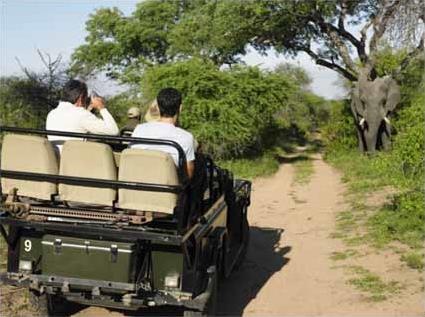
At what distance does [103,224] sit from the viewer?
4.65 m


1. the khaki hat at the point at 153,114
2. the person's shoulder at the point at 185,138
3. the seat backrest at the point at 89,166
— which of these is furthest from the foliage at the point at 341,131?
the seat backrest at the point at 89,166

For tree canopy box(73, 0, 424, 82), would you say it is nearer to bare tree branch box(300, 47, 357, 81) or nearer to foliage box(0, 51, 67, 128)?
bare tree branch box(300, 47, 357, 81)

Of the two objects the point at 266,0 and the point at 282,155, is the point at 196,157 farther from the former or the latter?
the point at 282,155

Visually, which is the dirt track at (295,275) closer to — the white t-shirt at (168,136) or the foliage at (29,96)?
the white t-shirt at (168,136)

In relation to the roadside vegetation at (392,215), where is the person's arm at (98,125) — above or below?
above

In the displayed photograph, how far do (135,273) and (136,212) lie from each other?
43cm

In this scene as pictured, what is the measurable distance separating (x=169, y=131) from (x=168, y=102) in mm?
225

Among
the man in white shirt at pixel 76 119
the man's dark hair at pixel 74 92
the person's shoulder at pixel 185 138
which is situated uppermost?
the man's dark hair at pixel 74 92

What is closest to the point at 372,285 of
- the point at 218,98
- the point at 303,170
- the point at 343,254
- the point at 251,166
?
the point at 343,254

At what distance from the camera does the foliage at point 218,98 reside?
17.2 m

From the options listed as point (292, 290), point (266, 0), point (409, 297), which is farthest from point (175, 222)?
point (266, 0)

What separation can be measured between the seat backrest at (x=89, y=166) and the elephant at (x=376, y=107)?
17.2 metres

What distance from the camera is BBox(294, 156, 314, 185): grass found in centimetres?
1591

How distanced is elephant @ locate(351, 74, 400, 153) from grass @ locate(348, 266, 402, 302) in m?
14.5
